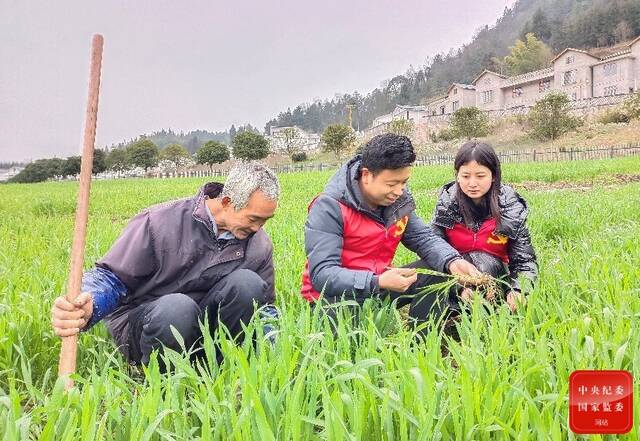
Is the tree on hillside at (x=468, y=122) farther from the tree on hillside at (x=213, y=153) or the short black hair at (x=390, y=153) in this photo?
the short black hair at (x=390, y=153)

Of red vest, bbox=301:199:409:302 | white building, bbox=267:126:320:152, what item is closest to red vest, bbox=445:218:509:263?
red vest, bbox=301:199:409:302

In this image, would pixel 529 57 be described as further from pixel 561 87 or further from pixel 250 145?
pixel 250 145

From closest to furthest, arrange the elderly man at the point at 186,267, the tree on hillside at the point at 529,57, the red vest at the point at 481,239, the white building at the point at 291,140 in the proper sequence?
1. the elderly man at the point at 186,267
2. the red vest at the point at 481,239
3. the white building at the point at 291,140
4. the tree on hillside at the point at 529,57

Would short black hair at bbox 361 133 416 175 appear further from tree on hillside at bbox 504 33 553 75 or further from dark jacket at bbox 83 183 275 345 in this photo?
tree on hillside at bbox 504 33 553 75

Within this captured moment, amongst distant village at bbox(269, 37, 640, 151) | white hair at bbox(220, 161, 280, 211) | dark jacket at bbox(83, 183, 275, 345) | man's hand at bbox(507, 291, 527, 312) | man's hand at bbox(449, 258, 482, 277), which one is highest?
distant village at bbox(269, 37, 640, 151)

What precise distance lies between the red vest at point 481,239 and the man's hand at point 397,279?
787 mm

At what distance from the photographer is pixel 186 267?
2.28 metres

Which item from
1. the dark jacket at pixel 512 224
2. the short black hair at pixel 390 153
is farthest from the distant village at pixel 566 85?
the short black hair at pixel 390 153

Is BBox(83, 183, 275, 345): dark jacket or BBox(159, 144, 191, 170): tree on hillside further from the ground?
BBox(159, 144, 191, 170): tree on hillside

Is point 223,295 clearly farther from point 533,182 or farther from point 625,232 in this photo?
point 533,182

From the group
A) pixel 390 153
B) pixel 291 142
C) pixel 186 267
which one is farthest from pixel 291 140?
pixel 186 267

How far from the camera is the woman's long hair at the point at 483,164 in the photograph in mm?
2918

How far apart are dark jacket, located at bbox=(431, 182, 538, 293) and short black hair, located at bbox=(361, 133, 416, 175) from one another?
789 millimetres

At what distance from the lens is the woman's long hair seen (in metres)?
2.92
